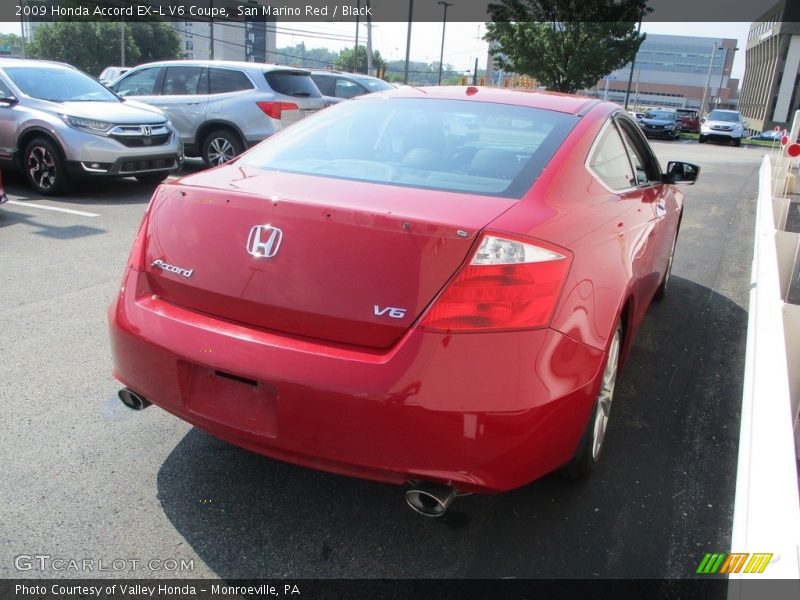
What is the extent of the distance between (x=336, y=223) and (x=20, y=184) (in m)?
8.91

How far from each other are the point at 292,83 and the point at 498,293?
9.69 meters

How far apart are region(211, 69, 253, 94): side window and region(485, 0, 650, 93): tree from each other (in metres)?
25.8

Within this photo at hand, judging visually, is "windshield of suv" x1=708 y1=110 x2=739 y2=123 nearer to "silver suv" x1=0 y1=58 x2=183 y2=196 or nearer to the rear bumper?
"silver suv" x1=0 y1=58 x2=183 y2=196

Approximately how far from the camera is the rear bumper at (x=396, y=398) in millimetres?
2012

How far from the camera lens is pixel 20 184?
368 inches

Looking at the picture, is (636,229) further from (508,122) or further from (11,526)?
(11,526)

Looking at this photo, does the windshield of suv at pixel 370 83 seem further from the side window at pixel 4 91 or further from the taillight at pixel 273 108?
the side window at pixel 4 91

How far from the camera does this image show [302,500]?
2.65 m

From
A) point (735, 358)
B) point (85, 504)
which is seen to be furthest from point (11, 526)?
point (735, 358)

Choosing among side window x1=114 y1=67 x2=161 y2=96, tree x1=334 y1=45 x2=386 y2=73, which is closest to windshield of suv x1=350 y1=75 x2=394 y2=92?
side window x1=114 y1=67 x2=161 y2=96

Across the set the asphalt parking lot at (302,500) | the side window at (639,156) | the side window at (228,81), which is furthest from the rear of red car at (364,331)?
the side window at (228,81)

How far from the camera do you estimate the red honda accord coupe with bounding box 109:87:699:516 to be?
204cm

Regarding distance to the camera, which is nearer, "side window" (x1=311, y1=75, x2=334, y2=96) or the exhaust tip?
the exhaust tip

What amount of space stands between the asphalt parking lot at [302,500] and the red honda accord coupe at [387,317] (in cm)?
32
